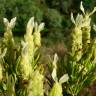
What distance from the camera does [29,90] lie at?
2.06 meters

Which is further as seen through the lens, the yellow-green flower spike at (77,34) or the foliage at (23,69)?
the yellow-green flower spike at (77,34)

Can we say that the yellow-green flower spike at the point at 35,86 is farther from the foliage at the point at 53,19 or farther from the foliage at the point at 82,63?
the foliage at the point at 53,19

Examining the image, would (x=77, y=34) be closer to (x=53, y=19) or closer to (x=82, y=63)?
(x=82, y=63)

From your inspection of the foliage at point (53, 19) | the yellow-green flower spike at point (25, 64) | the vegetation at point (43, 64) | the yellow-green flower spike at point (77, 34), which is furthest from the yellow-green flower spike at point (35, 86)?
the foliage at point (53, 19)

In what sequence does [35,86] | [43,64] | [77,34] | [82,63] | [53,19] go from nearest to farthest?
1. [35,86]
2. [43,64]
3. [77,34]
4. [82,63]
5. [53,19]

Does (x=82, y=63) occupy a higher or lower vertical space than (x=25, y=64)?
lower

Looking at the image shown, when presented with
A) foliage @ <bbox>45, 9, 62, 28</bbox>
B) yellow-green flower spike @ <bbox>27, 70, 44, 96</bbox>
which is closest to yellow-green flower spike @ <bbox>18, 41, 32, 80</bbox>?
yellow-green flower spike @ <bbox>27, 70, 44, 96</bbox>

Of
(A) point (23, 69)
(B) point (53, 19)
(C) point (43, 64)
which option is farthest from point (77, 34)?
(B) point (53, 19)

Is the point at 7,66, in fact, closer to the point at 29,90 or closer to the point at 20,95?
the point at 20,95

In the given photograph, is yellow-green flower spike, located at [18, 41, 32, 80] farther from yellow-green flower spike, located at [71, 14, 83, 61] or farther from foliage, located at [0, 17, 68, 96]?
yellow-green flower spike, located at [71, 14, 83, 61]

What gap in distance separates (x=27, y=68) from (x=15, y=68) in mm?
234

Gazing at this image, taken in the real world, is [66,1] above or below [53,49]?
above

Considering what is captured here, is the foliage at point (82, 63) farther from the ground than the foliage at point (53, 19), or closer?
farther from the ground

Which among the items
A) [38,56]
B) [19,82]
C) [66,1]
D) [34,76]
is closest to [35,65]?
[38,56]
